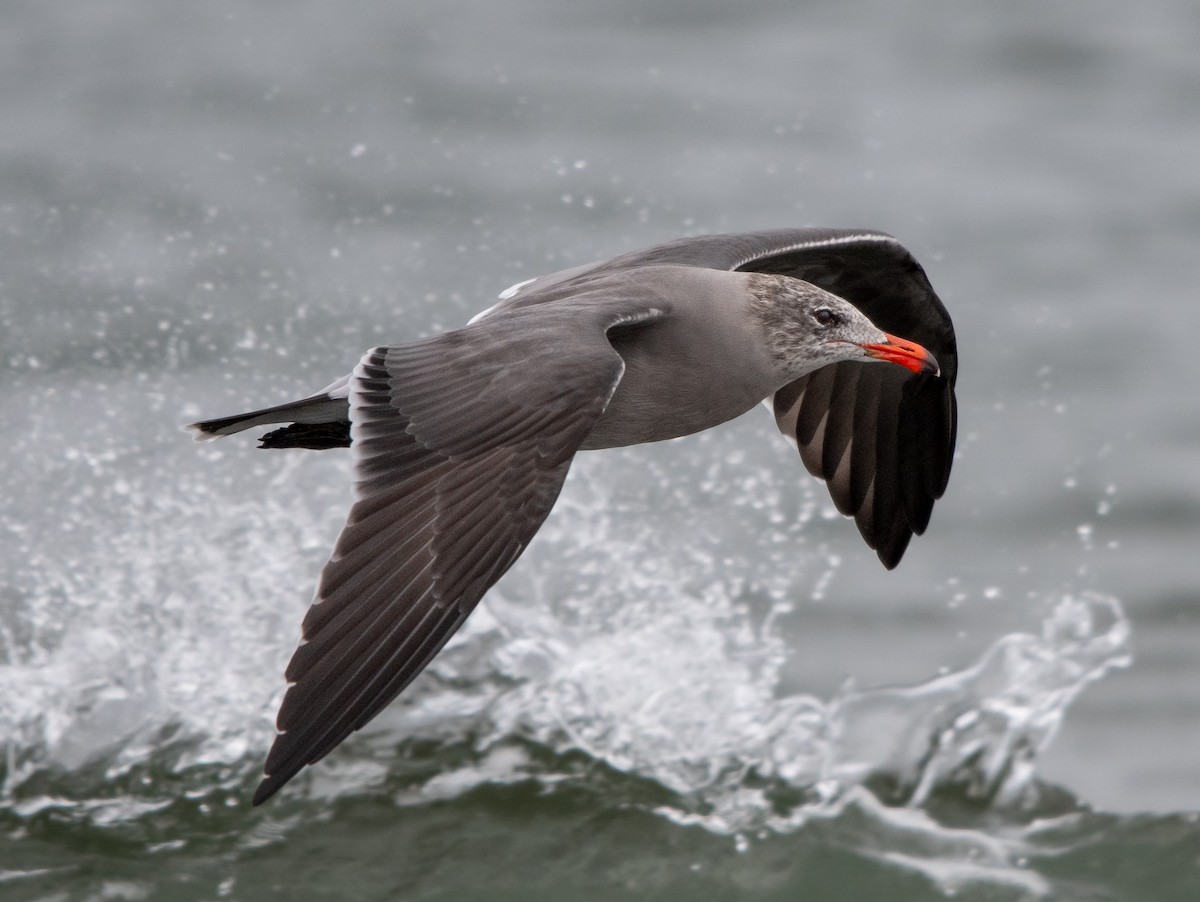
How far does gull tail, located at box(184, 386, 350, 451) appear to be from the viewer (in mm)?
5168

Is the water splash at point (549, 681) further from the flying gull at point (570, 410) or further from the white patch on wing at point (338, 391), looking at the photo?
the white patch on wing at point (338, 391)

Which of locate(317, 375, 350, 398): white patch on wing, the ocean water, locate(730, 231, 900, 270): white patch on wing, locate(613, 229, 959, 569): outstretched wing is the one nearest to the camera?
locate(317, 375, 350, 398): white patch on wing

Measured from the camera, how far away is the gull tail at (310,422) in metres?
5.17

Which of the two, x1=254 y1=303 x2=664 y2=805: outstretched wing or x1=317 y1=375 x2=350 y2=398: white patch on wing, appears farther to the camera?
x1=317 y1=375 x2=350 y2=398: white patch on wing

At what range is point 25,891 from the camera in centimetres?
644

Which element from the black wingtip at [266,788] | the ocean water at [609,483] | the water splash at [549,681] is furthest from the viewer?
the water splash at [549,681]

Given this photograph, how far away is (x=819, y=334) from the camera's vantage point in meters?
5.23

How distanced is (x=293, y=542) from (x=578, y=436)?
11.9ft

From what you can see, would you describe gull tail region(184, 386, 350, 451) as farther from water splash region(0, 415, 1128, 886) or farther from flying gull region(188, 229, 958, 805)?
water splash region(0, 415, 1128, 886)

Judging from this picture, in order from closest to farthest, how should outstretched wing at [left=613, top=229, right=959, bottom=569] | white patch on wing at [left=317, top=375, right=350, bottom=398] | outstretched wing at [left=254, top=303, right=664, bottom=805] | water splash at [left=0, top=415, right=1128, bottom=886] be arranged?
outstretched wing at [left=254, top=303, right=664, bottom=805]
white patch on wing at [left=317, top=375, right=350, bottom=398]
outstretched wing at [left=613, top=229, right=959, bottom=569]
water splash at [left=0, top=415, right=1128, bottom=886]

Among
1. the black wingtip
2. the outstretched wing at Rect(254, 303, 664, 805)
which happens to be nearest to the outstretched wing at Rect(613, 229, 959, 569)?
the outstretched wing at Rect(254, 303, 664, 805)

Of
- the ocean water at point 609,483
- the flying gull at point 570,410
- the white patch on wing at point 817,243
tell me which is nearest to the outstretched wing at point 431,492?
the flying gull at point 570,410

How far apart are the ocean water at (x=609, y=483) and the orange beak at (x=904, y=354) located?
2.33 metres

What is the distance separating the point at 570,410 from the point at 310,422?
1.04 m
